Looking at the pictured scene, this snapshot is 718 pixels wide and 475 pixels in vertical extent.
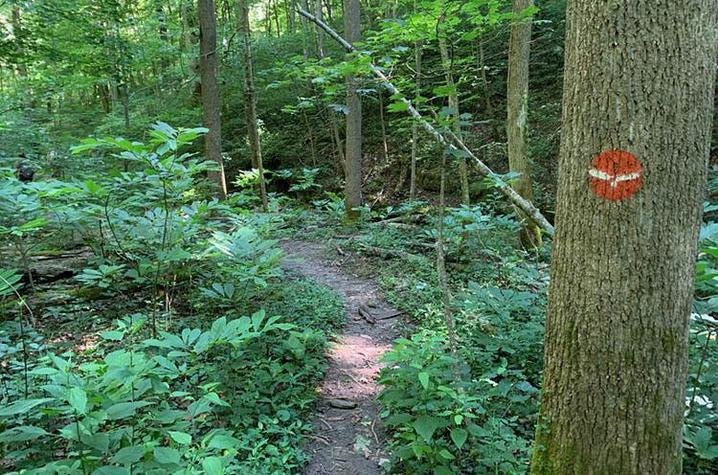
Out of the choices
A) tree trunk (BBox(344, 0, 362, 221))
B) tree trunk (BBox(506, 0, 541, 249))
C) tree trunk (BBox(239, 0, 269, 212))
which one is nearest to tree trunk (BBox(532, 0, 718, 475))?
tree trunk (BBox(506, 0, 541, 249))

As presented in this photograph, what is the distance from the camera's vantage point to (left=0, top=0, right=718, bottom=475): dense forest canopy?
1666 mm

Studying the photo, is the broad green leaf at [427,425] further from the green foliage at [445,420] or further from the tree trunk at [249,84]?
the tree trunk at [249,84]

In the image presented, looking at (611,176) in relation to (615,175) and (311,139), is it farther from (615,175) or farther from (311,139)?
(311,139)

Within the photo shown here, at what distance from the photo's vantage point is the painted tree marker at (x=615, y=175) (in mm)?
1640

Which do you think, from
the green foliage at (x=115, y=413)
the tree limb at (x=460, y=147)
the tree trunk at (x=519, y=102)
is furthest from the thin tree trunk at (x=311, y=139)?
the green foliage at (x=115, y=413)

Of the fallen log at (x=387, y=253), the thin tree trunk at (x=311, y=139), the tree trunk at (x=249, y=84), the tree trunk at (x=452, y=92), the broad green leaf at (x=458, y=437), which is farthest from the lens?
the thin tree trunk at (x=311, y=139)

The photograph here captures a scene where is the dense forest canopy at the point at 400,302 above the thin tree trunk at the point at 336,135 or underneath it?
underneath

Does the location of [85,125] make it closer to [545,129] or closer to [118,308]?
[118,308]

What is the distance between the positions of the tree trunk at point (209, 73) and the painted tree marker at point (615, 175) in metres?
7.86

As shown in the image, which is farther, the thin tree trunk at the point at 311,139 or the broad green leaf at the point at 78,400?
the thin tree trunk at the point at 311,139

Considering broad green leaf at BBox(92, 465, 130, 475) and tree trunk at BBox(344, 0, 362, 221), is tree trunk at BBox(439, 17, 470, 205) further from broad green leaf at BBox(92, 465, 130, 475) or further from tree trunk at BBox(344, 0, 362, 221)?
tree trunk at BBox(344, 0, 362, 221)

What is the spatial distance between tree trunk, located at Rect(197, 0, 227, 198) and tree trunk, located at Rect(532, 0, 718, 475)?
25.6 ft

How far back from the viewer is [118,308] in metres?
5.06

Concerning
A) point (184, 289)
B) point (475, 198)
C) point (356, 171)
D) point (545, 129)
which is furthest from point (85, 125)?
point (545, 129)
